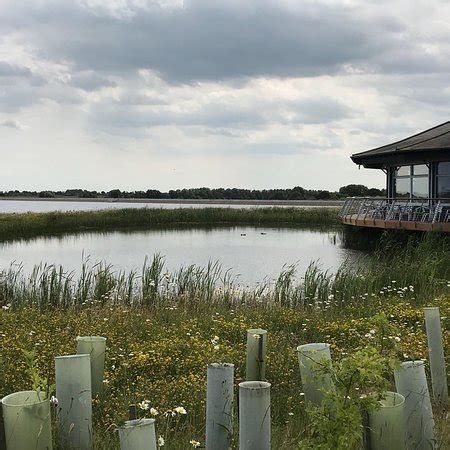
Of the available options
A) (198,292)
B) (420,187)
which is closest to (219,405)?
(198,292)

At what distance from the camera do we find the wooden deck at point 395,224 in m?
18.8

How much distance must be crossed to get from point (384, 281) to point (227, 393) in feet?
30.0

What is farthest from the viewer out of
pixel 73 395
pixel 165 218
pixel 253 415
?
pixel 165 218

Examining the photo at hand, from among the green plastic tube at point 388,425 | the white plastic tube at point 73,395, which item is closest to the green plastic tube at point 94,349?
the white plastic tube at point 73,395

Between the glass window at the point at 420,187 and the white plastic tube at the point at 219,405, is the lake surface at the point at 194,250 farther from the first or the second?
the white plastic tube at the point at 219,405

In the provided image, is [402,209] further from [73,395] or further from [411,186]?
[73,395]

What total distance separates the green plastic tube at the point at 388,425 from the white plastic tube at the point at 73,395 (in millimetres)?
1583

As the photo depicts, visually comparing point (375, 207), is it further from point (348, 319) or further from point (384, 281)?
point (348, 319)

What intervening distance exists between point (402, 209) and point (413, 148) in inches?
100

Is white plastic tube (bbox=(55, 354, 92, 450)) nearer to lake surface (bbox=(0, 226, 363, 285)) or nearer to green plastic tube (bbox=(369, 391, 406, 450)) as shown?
green plastic tube (bbox=(369, 391, 406, 450))

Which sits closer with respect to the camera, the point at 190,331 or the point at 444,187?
the point at 190,331

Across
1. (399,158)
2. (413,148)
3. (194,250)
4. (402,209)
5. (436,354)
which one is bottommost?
(194,250)

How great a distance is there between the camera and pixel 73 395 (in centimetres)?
309

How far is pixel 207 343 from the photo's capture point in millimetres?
6023
